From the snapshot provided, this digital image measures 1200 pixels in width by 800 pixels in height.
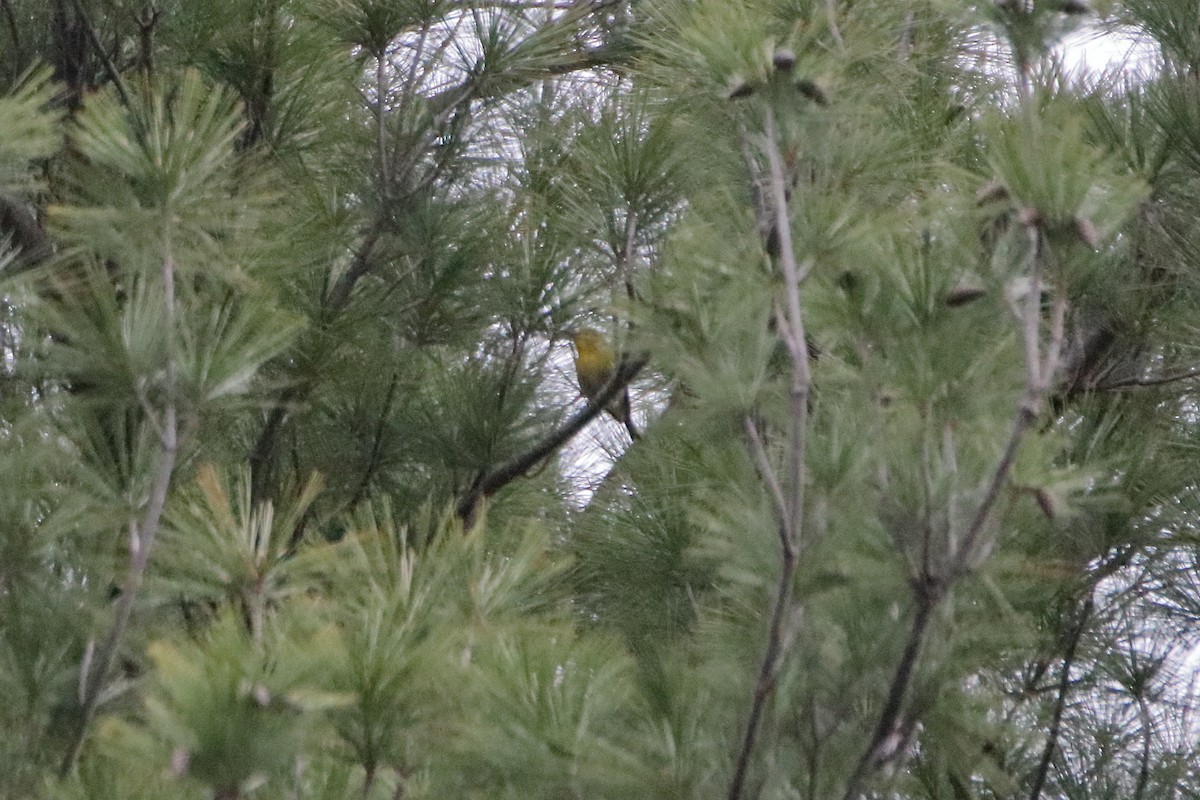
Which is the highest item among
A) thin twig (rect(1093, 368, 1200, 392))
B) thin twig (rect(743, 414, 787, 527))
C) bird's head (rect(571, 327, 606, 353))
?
thin twig (rect(1093, 368, 1200, 392))

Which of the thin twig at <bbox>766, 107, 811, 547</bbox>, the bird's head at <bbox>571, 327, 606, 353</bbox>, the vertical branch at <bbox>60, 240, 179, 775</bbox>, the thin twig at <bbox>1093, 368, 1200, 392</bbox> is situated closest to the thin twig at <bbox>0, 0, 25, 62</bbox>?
the bird's head at <bbox>571, 327, 606, 353</bbox>

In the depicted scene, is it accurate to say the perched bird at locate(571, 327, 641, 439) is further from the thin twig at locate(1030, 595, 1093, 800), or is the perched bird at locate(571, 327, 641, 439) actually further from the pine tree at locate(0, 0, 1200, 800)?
the thin twig at locate(1030, 595, 1093, 800)

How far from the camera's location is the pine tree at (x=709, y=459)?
1.04 metres

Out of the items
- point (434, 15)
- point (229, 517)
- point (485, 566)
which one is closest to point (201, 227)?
point (229, 517)

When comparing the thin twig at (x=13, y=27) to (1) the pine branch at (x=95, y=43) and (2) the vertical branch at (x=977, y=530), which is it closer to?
(1) the pine branch at (x=95, y=43)

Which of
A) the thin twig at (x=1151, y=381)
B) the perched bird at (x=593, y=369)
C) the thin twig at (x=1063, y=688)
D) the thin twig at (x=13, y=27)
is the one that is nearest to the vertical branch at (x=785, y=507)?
the thin twig at (x=1063, y=688)

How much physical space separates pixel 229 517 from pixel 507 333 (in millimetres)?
1093

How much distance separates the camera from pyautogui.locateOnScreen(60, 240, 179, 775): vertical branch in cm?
114

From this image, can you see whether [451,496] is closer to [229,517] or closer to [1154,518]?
[1154,518]

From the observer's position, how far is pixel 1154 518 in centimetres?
184

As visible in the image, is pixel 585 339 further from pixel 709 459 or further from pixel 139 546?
pixel 139 546

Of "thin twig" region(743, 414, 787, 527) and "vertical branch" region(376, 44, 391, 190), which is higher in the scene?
"vertical branch" region(376, 44, 391, 190)

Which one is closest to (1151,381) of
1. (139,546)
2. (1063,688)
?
(1063,688)

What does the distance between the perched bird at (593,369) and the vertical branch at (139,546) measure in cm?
99
